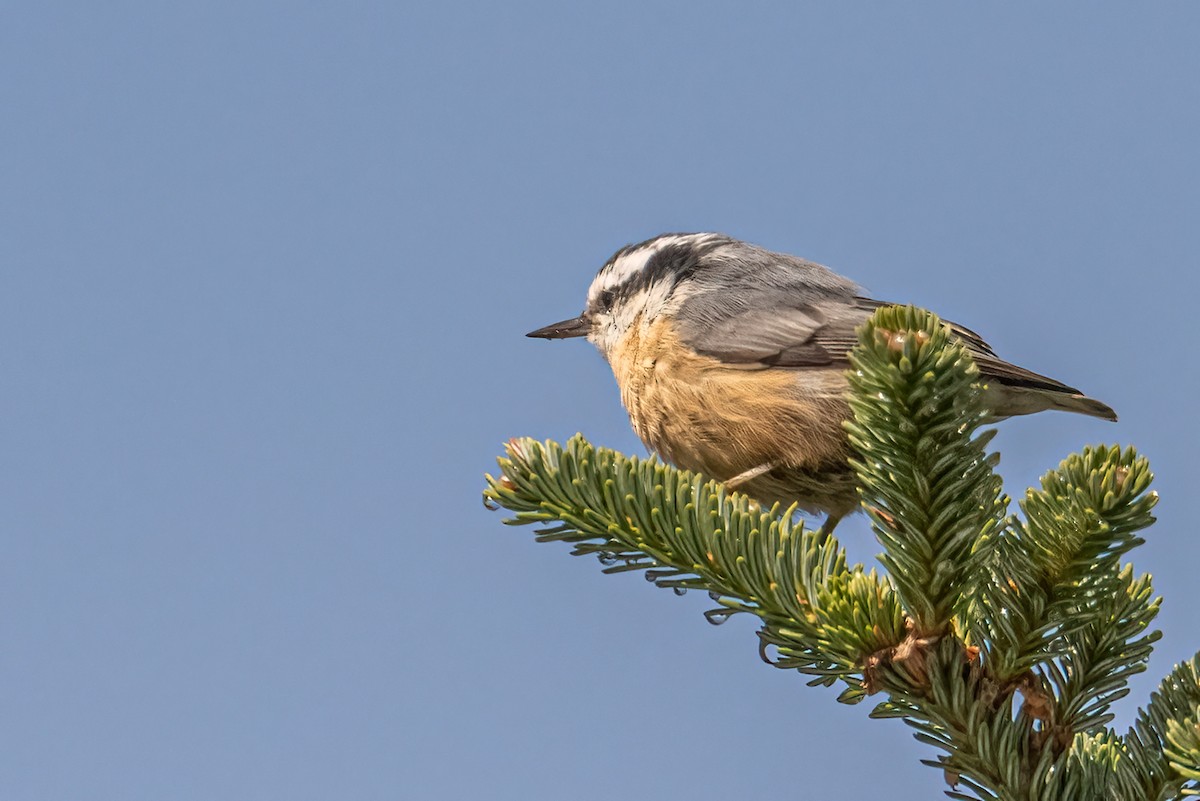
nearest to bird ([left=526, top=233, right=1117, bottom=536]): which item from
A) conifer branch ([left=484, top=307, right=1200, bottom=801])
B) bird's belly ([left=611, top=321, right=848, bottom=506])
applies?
bird's belly ([left=611, top=321, right=848, bottom=506])

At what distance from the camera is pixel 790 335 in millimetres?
4609

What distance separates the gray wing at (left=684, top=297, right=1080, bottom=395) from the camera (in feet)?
14.7

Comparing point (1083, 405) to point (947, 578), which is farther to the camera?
point (1083, 405)

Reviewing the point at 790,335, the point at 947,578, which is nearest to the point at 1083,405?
the point at 790,335

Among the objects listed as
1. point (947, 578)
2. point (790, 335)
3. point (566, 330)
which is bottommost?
point (947, 578)

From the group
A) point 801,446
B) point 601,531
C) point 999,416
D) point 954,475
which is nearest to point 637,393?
point 801,446

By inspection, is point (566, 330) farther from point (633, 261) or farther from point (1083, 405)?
point (1083, 405)

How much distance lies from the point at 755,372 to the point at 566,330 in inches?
57.8

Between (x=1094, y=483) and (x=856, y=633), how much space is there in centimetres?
52

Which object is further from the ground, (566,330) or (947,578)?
(566,330)

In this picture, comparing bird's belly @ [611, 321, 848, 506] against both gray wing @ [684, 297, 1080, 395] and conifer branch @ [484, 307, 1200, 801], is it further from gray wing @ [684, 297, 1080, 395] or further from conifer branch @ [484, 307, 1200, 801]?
conifer branch @ [484, 307, 1200, 801]

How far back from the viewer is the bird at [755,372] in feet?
13.7

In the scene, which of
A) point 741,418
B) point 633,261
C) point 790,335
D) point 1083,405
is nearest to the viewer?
point 1083,405

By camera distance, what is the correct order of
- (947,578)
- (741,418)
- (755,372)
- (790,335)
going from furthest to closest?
(790,335)
(755,372)
(741,418)
(947,578)
